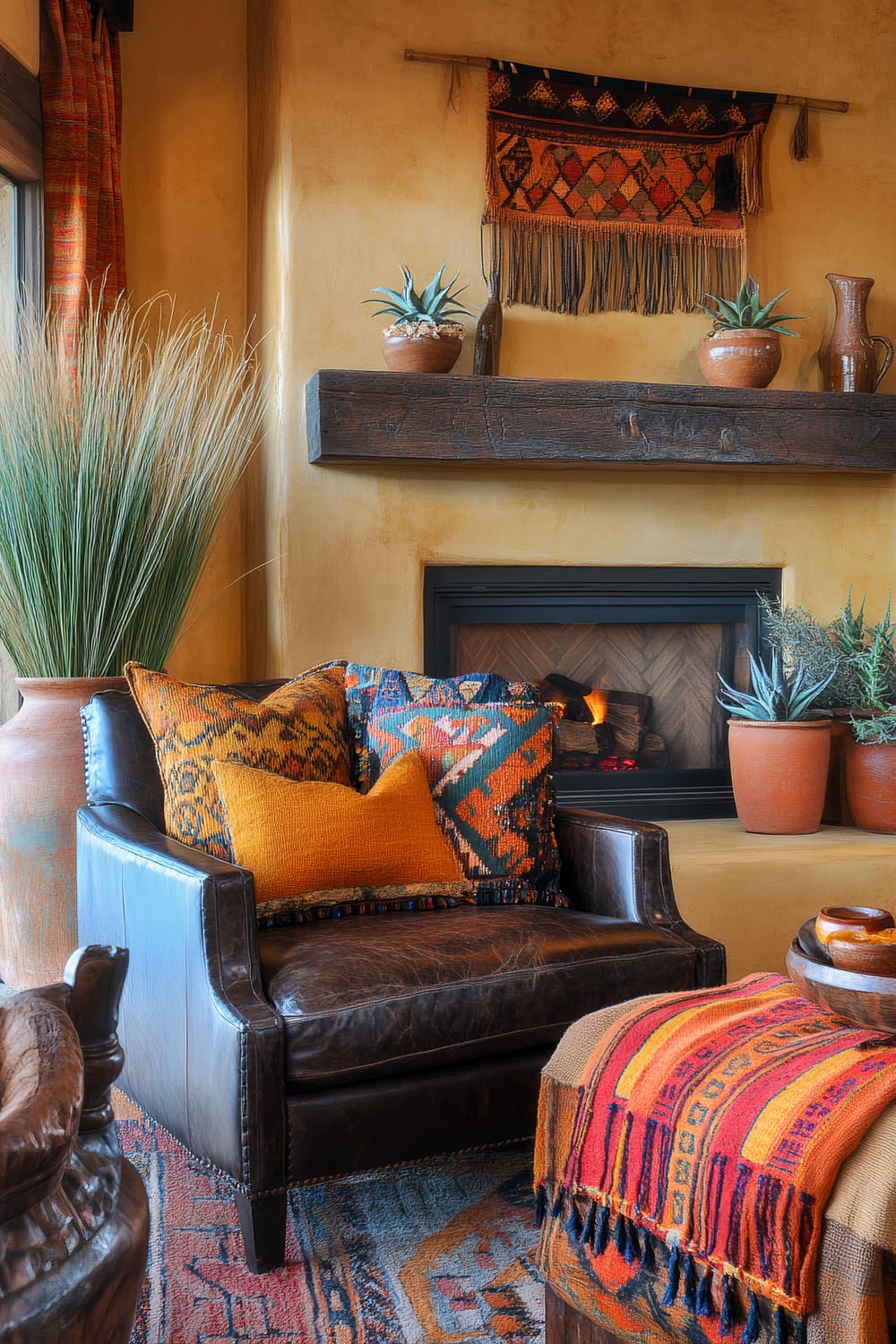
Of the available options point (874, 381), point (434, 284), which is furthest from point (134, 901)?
point (874, 381)

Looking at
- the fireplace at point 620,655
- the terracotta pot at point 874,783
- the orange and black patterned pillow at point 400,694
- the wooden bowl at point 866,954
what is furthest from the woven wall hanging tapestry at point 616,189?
the wooden bowl at point 866,954

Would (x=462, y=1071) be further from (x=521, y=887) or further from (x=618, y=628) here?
(x=618, y=628)

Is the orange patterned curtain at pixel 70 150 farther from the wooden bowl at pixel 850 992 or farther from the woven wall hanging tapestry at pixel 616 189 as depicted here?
the wooden bowl at pixel 850 992

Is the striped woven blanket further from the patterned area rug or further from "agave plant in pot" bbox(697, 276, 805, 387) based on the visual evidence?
"agave plant in pot" bbox(697, 276, 805, 387)

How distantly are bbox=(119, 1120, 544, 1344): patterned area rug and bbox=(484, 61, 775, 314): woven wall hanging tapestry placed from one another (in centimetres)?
238

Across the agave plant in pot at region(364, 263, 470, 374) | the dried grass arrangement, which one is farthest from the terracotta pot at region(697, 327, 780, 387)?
the dried grass arrangement

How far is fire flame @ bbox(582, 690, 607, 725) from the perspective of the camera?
3604 mm

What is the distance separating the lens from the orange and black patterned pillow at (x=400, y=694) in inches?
86.9

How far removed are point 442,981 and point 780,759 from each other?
68.4 inches

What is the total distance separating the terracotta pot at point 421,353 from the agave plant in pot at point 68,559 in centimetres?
54

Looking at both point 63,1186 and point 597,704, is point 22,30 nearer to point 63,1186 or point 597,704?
point 597,704

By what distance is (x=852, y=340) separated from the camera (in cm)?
341

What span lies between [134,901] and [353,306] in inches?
76.3

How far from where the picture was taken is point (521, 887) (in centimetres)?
210
